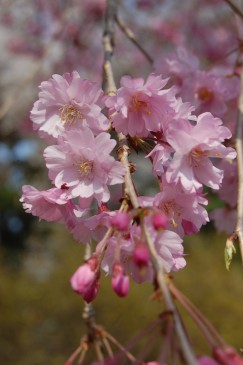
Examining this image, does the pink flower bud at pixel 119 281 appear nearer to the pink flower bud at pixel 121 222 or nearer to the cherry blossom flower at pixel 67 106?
the pink flower bud at pixel 121 222

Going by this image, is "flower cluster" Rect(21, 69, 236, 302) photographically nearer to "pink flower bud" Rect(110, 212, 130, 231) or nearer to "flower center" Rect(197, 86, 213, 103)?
"pink flower bud" Rect(110, 212, 130, 231)

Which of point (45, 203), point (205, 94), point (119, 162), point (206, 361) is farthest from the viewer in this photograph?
point (205, 94)

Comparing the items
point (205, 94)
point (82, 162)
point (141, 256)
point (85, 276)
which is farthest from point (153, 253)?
point (205, 94)

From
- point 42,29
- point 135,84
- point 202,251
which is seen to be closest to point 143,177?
point 202,251

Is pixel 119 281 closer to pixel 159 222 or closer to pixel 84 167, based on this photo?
pixel 159 222

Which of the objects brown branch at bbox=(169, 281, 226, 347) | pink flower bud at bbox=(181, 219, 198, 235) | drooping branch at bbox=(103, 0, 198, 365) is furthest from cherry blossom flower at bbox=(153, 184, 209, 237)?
brown branch at bbox=(169, 281, 226, 347)
